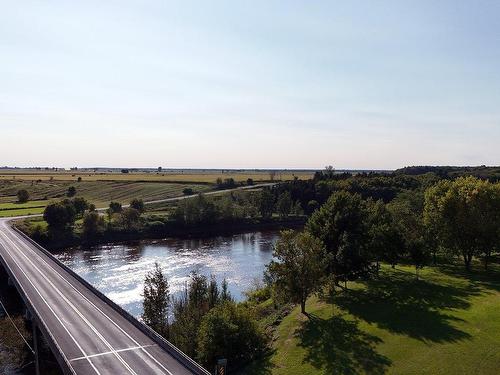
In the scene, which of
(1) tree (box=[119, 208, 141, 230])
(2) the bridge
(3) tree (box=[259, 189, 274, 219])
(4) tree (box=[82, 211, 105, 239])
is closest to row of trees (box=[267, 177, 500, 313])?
(2) the bridge

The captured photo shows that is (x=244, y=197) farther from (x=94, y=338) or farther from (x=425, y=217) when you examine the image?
(x=94, y=338)

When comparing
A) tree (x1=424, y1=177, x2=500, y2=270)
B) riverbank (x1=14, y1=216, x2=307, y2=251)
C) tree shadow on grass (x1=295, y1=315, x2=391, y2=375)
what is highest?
tree (x1=424, y1=177, x2=500, y2=270)

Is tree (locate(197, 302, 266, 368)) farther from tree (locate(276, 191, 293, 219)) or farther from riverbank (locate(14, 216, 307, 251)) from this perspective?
tree (locate(276, 191, 293, 219))

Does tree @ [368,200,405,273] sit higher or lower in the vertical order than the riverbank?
higher

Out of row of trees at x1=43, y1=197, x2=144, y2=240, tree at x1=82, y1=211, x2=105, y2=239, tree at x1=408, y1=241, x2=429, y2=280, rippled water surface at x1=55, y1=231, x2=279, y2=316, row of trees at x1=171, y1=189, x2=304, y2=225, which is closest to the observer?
tree at x1=408, y1=241, x2=429, y2=280

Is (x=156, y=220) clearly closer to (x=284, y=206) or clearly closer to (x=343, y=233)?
(x=284, y=206)

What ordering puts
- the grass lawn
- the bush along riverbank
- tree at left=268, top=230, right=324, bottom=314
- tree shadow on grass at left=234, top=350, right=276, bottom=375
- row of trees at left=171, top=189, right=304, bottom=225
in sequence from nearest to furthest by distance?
the grass lawn
tree shadow on grass at left=234, top=350, right=276, bottom=375
tree at left=268, top=230, right=324, bottom=314
the bush along riverbank
row of trees at left=171, top=189, right=304, bottom=225

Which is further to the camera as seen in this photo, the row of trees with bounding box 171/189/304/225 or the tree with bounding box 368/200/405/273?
the row of trees with bounding box 171/189/304/225

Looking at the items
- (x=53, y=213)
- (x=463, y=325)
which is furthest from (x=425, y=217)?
(x=53, y=213)
